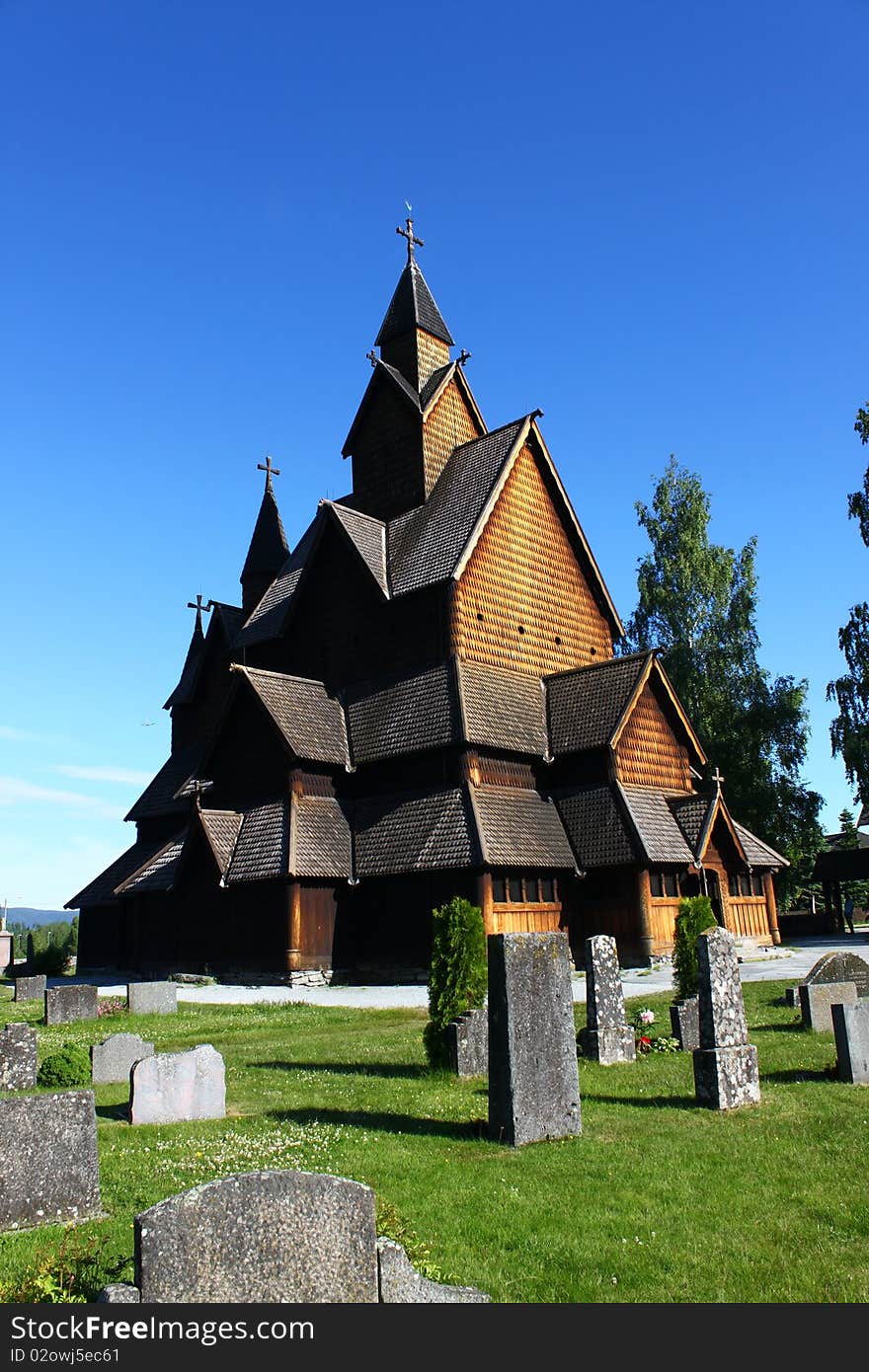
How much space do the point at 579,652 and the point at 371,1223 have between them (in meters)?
28.0

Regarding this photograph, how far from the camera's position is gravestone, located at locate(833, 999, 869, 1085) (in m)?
10.2

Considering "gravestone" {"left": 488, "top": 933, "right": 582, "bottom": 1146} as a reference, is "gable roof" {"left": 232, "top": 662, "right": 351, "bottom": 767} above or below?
above

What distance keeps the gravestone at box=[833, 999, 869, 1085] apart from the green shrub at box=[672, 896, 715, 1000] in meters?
3.39

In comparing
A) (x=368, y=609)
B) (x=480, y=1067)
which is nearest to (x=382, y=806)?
(x=368, y=609)

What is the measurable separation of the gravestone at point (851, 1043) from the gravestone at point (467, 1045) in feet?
12.7

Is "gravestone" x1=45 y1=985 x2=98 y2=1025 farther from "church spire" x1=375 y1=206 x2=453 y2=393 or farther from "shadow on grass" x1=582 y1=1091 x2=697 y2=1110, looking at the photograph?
"church spire" x1=375 y1=206 x2=453 y2=393

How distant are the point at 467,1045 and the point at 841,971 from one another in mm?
6252

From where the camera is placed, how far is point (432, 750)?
26328mm

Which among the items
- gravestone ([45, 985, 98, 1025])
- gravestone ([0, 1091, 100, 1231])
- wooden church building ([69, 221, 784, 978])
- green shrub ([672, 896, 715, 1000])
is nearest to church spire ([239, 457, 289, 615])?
wooden church building ([69, 221, 784, 978])

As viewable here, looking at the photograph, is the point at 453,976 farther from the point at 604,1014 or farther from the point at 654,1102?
the point at 654,1102

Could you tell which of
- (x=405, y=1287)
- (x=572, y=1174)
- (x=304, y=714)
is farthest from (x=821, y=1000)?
(x=304, y=714)

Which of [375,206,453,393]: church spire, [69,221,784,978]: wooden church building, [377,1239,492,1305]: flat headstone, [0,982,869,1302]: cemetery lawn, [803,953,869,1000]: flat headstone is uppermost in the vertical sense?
[375,206,453,393]: church spire

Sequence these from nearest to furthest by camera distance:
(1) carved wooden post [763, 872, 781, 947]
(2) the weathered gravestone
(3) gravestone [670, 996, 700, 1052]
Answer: (2) the weathered gravestone
(3) gravestone [670, 996, 700, 1052]
(1) carved wooden post [763, 872, 781, 947]

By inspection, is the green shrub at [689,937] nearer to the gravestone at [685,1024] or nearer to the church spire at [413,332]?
the gravestone at [685,1024]
